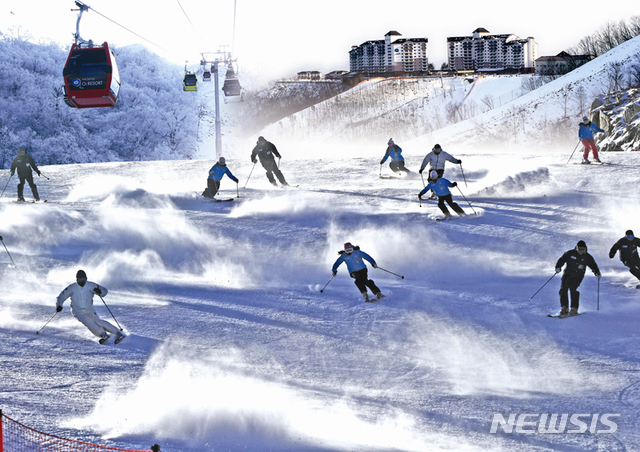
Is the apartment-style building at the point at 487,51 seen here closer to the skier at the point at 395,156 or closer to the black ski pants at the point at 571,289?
the skier at the point at 395,156

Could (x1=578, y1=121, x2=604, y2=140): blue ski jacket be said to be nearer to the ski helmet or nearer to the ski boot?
the ski boot

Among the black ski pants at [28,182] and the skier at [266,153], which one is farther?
the skier at [266,153]

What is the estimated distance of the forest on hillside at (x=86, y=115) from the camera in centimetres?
5034

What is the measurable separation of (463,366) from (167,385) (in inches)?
144

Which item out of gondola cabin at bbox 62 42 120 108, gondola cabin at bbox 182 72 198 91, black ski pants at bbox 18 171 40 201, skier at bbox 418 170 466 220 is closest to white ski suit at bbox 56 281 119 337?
skier at bbox 418 170 466 220

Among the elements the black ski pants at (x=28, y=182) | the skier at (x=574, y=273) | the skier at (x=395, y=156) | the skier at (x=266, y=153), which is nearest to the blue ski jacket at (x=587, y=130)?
the skier at (x=395, y=156)

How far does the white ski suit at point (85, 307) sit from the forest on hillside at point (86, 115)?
46471 millimetres

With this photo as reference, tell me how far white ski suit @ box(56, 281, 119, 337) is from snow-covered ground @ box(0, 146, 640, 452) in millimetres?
254

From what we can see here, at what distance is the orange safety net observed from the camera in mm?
5270

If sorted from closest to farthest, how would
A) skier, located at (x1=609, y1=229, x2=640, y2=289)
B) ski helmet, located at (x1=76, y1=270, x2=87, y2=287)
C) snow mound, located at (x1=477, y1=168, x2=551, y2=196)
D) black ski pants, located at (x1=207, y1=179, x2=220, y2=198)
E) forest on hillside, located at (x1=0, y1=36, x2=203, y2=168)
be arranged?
ski helmet, located at (x1=76, y1=270, x2=87, y2=287) → skier, located at (x1=609, y1=229, x2=640, y2=289) → snow mound, located at (x1=477, y1=168, x2=551, y2=196) → black ski pants, located at (x1=207, y1=179, x2=220, y2=198) → forest on hillside, located at (x1=0, y1=36, x2=203, y2=168)

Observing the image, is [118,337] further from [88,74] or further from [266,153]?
[88,74]

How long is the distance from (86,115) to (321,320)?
5388cm

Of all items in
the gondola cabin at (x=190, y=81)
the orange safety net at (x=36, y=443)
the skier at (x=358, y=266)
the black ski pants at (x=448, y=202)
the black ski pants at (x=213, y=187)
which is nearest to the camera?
the orange safety net at (x=36, y=443)

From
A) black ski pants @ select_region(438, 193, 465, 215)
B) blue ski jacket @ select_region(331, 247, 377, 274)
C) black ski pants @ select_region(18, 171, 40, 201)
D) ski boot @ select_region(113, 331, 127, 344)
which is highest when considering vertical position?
black ski pants @ select_region(18, 171, 40, 201)
